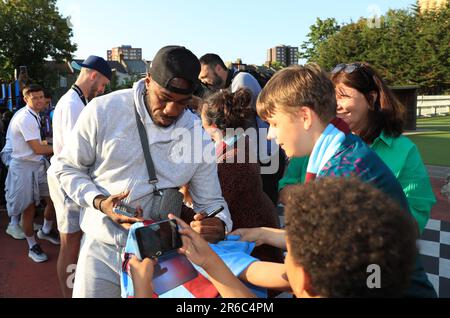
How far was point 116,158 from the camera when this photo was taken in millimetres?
1771

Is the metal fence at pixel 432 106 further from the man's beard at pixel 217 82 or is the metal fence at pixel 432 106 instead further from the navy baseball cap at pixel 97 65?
the navy baseball cap at pixel 97 65

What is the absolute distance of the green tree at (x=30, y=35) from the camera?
3559cm

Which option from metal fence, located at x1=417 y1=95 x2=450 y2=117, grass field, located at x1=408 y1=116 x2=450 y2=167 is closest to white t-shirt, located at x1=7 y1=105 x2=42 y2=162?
grass field, located at x1=408 y1=116 x2=450 y2=167

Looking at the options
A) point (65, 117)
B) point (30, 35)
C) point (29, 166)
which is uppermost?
point (30, 35)

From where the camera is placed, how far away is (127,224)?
1690 mm

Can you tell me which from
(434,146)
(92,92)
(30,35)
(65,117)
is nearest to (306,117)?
(65,117)

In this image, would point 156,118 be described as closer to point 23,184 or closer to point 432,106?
point 23,184

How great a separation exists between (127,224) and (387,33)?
38.1 m

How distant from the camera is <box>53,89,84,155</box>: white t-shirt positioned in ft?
10.9

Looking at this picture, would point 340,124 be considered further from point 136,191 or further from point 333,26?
point 333,26

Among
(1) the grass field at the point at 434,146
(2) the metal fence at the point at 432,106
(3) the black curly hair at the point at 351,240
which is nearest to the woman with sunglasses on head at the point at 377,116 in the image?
(3) the black curly hair at the point at 351,240

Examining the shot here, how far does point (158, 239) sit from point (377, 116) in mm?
1393

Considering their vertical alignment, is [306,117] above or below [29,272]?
above
